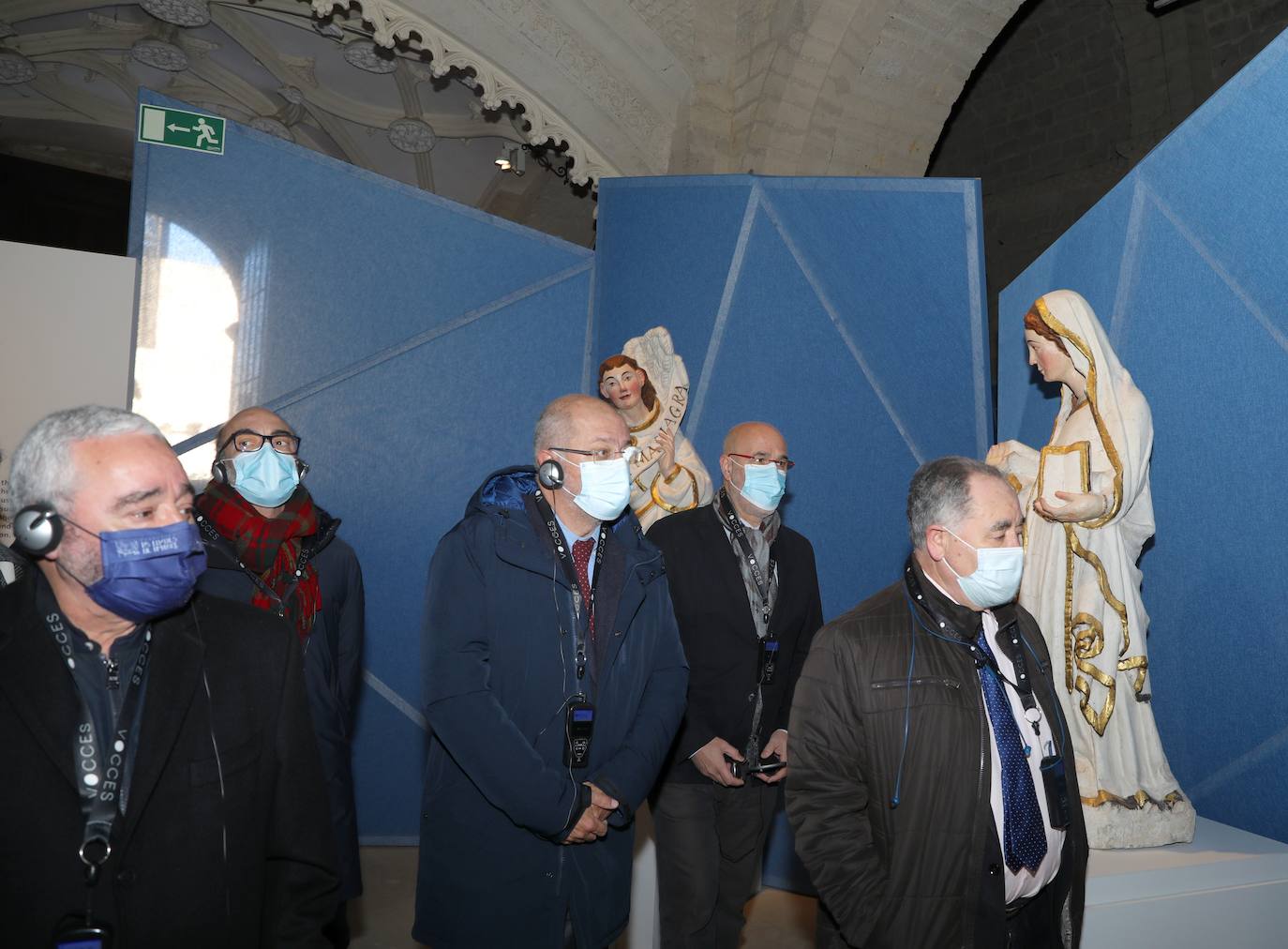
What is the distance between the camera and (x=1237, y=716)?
348 centimetres

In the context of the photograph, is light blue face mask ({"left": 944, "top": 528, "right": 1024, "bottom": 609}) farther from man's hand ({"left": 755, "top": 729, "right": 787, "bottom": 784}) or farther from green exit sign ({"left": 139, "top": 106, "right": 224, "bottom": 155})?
green exit sign ({"left": 139, "top": 106, "right": 224, "bottom": 155})

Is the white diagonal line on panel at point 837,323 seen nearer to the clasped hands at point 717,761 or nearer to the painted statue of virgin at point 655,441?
the painted statue of virgin at point 655,441

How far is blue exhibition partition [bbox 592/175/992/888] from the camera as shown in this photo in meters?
5.03

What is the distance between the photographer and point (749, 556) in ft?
12.1

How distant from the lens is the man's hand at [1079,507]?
3.41 metres

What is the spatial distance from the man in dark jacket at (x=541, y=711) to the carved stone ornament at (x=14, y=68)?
11.7m

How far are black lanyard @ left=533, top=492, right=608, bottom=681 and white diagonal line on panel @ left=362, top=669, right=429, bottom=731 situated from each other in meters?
3.26

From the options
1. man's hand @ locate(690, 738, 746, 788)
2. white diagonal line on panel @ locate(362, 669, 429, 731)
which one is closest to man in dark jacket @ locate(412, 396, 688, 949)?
man's hand @ locate(690, 738, 746, 788)

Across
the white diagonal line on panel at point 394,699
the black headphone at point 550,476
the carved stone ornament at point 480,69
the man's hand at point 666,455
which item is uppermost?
the carved stone ornament at point 480,69

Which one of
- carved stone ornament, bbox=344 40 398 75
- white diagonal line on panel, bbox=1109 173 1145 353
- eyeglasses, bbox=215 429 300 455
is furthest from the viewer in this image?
carved stone ornament, bbox=344 40 398 75

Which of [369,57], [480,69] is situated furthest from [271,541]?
[369,57]

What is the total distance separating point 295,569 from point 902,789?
195cm

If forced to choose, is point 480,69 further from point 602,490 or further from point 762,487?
point 602,490

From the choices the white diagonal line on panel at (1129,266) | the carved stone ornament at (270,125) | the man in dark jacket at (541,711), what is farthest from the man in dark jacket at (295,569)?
the carved stone ornament at (270,125)
